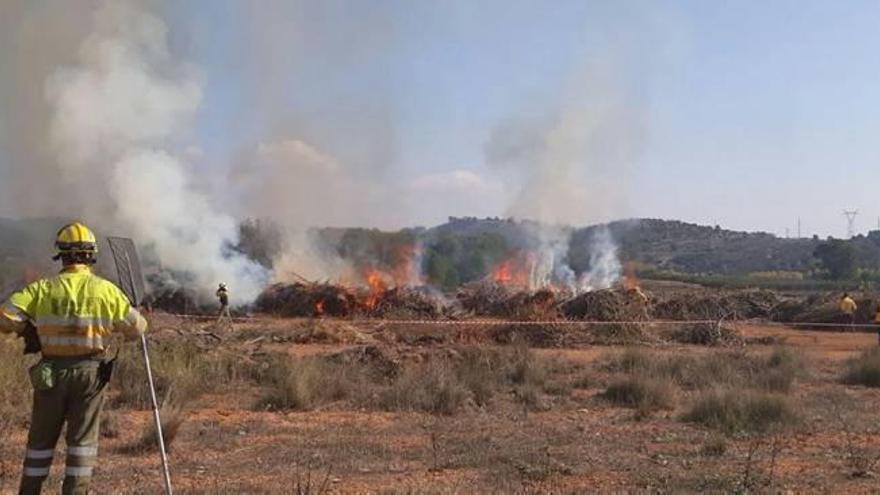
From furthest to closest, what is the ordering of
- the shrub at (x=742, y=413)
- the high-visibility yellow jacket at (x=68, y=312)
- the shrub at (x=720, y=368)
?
the shrub at (x=720, y=368), the shrub at (x=742, y=413), the high-visibility yellow jacket at (x=68, y=312)

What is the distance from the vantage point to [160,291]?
32656 millimetres

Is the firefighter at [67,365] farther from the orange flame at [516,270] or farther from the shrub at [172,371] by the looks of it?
the orange flame at [516,270]

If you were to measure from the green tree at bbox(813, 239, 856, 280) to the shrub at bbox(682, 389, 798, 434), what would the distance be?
226ft

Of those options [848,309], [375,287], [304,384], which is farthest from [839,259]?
[304,384]

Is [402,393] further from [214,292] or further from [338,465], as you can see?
[214,292]

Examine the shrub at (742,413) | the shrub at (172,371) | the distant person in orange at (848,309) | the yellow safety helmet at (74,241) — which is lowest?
the shrub at (742,413)

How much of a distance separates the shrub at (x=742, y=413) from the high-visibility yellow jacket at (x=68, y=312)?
25.6ft

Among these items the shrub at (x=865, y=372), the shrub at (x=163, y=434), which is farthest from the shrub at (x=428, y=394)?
the shrub at (x=865, y=372)

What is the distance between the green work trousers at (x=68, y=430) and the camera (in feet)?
19.3

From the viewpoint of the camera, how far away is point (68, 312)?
589 cm

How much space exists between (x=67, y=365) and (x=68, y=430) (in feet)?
1.52

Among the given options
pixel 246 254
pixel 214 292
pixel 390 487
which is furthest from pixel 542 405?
pixel 246 254

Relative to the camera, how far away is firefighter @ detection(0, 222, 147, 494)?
586 centimetres

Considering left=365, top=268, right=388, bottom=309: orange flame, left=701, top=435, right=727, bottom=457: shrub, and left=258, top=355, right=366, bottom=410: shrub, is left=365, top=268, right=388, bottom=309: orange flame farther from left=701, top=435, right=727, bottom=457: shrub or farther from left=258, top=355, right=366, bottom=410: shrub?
left=701, top=435, right=727, bottom=457: shrub
